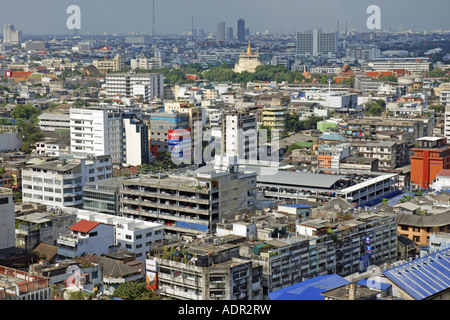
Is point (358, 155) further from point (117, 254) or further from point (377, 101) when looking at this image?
point (377, 101)

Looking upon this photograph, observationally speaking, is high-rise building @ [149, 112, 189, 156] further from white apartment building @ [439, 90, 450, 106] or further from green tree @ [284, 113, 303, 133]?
white apartment building @ [439, 90, 450, 106]

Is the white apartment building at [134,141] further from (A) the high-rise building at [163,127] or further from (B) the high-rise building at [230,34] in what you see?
(B) the high-rise building at [230,34]

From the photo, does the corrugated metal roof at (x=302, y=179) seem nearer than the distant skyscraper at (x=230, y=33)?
Yes

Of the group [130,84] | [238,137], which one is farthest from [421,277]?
[130,84]

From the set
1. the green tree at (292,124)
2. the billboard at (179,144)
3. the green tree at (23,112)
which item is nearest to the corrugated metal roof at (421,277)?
the billboard at (179,144)

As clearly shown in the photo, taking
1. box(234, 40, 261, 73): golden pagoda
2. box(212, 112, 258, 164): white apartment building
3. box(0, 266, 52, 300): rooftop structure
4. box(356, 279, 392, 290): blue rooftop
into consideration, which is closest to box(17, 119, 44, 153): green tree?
box(212, 112, 258, 164): white apartment building
